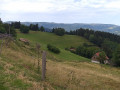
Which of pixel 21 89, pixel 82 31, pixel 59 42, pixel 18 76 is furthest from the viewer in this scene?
pixel 82 31

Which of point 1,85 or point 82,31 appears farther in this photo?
point 82,31

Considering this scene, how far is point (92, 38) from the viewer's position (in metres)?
116

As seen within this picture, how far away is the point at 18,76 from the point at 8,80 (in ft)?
3.55

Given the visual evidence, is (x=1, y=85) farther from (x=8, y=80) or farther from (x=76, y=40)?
(x=76, y=40)

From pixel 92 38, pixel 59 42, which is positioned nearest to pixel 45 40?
pixel 59 42

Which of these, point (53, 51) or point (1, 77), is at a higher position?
point (1, 77)

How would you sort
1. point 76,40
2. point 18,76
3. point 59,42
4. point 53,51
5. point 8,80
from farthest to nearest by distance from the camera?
point 76,40, point 59,42, point 53,51, point 18,76, point 8,80

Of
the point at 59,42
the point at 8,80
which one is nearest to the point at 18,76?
the point at 8,80

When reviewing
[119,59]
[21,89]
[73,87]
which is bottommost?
[119,59]

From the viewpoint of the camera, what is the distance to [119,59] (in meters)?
54.8

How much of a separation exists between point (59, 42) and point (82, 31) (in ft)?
115

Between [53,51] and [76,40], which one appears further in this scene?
[76,40]

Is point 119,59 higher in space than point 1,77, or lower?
lower

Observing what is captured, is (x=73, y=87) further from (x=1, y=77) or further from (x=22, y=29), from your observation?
(x=22, y=29)
